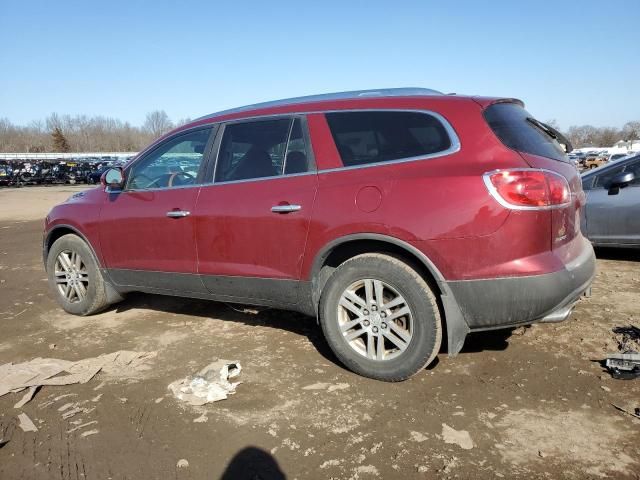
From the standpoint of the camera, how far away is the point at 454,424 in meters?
2.89

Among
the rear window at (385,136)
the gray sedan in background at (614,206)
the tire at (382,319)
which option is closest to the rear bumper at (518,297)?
the tire at (382,319)

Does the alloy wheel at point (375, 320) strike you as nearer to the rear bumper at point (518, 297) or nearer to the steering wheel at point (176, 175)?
the rear bumper at point (518, 297)

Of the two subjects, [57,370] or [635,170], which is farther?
[635,170]

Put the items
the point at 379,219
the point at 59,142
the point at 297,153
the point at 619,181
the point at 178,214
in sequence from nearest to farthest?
the point at 379,219
the point at 297,153
the point at 178,214
the point at 619,181
the point at 59,142

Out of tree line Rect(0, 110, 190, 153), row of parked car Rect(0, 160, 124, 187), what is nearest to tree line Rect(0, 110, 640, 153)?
tree line Rect(0, 110, 190, 153)

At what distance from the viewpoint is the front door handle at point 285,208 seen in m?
3.58

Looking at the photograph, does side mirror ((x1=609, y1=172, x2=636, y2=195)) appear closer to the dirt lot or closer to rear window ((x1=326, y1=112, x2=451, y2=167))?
the dirt lot

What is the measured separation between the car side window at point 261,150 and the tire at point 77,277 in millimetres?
1804

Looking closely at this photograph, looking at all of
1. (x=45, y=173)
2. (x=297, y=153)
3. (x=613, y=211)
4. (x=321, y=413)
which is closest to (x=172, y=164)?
(x=297, y=153)

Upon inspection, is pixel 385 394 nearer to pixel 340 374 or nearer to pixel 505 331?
pixel 340 374

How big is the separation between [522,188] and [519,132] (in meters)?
0.53

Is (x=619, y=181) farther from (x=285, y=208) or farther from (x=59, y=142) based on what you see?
(x=59, y=142)

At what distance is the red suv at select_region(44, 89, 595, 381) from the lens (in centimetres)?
302

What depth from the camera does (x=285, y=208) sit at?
3.62m
